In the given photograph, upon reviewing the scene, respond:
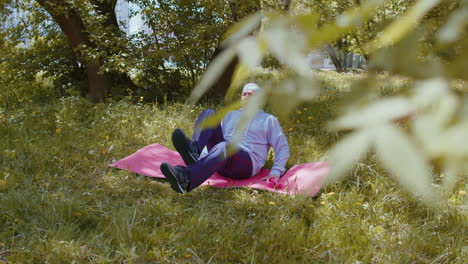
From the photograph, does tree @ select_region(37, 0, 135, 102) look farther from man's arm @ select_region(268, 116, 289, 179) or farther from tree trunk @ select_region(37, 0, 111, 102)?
man's arm @ select_region(268, 116, 289, 179)

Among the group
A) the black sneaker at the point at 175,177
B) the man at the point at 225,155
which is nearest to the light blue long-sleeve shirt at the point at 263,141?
the man at the point at 225,155

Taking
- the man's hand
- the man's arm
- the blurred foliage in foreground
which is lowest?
the man's hand

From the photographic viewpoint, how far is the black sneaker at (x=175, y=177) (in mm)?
2549

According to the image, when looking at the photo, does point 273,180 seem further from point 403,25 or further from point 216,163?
point 403,25

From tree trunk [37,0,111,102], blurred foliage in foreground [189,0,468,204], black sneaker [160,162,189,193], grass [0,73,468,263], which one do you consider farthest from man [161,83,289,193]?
tree trunk [37,0,111,102]

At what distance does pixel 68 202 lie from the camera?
7.23ft

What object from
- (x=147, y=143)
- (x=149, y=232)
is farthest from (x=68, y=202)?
(x=147, y=143)

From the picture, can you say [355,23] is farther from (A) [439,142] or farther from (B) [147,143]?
(B) [147,143]

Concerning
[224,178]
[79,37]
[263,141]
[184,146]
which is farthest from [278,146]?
[79,37]

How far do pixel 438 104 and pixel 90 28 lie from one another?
226 inches

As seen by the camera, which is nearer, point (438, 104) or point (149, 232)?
point (438, 104)

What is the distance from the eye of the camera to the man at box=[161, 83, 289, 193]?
105 inches

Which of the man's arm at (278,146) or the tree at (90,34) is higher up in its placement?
the tree at (90,34)

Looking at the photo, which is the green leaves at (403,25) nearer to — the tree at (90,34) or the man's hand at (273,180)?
the man's hand at (273,180)
